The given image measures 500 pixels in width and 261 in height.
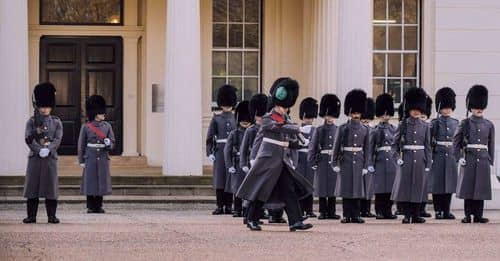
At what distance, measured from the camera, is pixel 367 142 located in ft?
64.1

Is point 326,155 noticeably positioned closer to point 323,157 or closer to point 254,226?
point 323,157

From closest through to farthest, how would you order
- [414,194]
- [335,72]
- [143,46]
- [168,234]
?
[168,234], [414,194], [335,72], [143,46]

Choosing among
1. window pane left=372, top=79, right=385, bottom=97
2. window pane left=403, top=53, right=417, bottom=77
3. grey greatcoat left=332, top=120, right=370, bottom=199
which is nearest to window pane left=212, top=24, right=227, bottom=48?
window pane left=372, top=79, right=385, bottom=97

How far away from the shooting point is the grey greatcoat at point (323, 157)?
65.9 feet

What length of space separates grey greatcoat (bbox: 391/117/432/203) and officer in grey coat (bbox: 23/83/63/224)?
4.41m

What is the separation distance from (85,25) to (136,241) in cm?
1345

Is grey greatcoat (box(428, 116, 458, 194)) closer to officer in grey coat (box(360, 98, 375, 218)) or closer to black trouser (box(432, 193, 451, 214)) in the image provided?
black trouser (box(432, 193, 451, 214))

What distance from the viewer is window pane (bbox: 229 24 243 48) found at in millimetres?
28578

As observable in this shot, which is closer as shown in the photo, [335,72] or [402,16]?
[335,72]

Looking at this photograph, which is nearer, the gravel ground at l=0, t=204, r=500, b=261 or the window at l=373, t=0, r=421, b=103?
the gravel ground at l=0, t=204, r=500, b=261

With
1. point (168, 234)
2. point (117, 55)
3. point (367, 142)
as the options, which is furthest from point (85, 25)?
point (168, 234)

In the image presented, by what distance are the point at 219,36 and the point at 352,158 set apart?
9.65 m

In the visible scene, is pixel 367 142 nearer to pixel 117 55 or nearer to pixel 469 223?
pixel 469 223

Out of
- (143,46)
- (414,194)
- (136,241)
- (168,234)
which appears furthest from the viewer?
(143,46)
